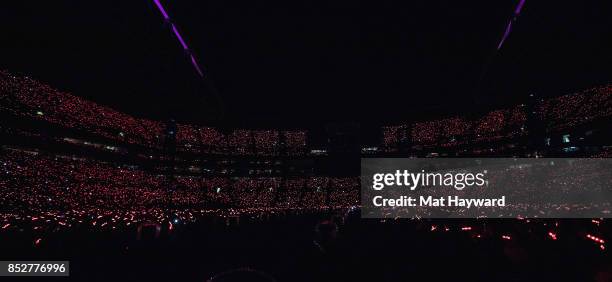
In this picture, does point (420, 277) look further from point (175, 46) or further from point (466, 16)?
point (175, 46)

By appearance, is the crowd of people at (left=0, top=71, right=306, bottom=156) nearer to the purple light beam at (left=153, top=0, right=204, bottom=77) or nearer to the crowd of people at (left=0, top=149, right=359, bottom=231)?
the crowd of people at (left=0, top=149, right=359, bottom=231)

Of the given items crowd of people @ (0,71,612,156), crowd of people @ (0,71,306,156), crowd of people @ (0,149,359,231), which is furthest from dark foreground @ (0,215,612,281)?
crowd of people @ (0,149,359,231)

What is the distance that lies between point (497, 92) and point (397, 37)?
3.73m

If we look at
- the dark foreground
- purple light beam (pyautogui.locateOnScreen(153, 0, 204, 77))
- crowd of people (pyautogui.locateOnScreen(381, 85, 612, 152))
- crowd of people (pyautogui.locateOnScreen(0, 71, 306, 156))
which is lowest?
the dark foreground

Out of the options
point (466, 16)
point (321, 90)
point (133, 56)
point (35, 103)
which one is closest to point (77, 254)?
point (133, 56)

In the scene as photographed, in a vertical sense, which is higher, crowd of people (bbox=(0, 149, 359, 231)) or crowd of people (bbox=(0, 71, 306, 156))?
crowd of people (bbox=(0, 71, 306, 156))

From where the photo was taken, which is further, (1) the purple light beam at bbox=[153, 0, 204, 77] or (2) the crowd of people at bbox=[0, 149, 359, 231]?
(2) the crowd of people at bbox=[0, 149, 359, 231]

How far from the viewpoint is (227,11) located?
3924 mm

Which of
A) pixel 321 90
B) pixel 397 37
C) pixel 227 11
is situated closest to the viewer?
pixel 227 11

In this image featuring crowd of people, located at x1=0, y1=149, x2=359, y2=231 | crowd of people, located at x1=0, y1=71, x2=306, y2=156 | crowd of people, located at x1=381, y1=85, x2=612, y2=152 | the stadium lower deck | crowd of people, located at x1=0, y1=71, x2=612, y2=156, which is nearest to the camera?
the stadium lower deck

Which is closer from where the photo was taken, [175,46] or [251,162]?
[175,46]

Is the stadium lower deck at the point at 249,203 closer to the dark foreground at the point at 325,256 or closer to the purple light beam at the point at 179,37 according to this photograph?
the dark foreground at the point at 325,256

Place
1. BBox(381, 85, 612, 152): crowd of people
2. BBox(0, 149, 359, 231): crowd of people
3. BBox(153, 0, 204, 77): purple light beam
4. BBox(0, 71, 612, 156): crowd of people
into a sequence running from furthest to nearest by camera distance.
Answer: BBox(0, 149, 359, 231): crowd of people < BBox(0, 71, 612, 156): crowd of people < BBox(381, 85, 612, 152): crowd of people < BBox(153, 0, 204, 77): purple light beam

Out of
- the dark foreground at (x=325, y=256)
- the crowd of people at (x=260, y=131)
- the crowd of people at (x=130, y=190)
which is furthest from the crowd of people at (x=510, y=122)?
the crowd of people at (x=130, y=190)
